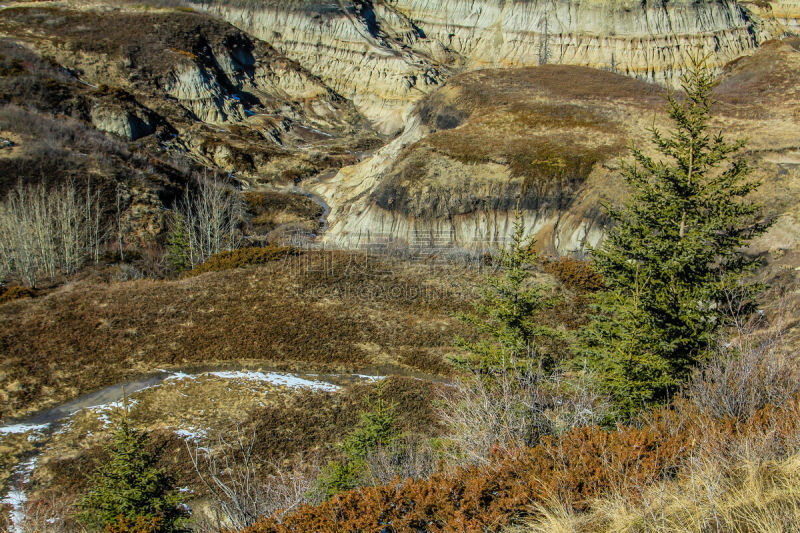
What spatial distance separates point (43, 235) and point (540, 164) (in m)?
38.6

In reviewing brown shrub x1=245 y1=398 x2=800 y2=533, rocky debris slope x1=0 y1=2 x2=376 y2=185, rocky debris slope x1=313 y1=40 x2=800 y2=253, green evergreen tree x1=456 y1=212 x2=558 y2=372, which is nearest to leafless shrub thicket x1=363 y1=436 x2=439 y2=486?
brown shrub x1=245 y1=398 x2=800 y2=533

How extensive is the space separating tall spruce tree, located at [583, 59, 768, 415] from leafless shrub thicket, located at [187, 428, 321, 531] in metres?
7.00

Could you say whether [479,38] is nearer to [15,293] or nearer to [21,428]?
[15,293]

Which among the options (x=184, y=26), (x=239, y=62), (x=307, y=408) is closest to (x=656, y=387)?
(x=307, y=408)

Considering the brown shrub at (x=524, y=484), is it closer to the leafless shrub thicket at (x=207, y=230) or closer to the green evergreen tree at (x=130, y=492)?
the green evergreen tree at (x=130, y=492)

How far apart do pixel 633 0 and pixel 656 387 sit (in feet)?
378

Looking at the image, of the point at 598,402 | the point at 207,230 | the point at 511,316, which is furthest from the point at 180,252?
the point at 598,402

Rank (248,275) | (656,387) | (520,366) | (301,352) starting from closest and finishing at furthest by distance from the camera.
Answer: (656,387) → (520,366) → (301,352) → (248,275)

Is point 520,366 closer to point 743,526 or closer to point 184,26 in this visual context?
point 743,526

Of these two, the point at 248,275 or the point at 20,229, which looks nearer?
the point at 248,275

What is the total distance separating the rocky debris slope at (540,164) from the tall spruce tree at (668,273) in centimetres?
1946

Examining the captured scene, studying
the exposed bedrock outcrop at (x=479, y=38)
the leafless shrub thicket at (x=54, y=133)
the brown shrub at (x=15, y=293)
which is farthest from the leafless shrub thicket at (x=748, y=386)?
the exposed bedrock outcrop at (x=479, y=38)

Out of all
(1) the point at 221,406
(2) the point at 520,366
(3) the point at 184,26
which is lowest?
(1) the point at 221,406

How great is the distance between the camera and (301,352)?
23.2 meters
